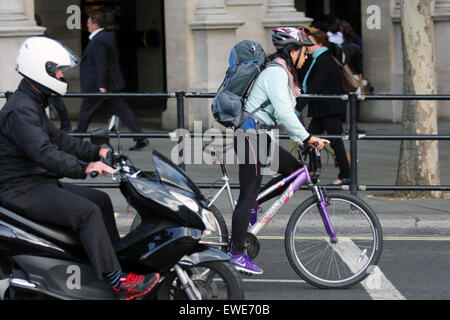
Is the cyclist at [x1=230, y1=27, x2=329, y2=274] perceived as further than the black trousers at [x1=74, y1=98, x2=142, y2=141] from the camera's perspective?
No

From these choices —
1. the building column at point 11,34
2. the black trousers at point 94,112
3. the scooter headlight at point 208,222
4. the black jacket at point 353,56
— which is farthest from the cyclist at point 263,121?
the black jacket at point 353,56

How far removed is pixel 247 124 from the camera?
6492 millimetres

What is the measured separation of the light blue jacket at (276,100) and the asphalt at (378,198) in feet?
2.68

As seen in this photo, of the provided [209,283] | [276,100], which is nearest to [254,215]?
[276,100]

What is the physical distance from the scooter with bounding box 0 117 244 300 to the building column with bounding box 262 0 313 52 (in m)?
11.1

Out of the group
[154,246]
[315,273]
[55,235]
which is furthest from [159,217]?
[315,273]

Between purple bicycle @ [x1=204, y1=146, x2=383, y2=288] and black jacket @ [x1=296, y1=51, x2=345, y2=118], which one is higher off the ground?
black jacket @ [x1=296, y1=51, x2=345, y2=118]

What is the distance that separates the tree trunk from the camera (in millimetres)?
10008

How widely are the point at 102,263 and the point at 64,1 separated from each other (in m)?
14.0

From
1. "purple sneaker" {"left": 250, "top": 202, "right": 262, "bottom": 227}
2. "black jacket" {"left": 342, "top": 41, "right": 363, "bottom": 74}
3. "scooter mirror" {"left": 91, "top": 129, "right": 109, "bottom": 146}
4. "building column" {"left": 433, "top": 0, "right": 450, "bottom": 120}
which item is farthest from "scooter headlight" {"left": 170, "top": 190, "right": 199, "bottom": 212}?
"building column" {"left": 433, "top": 0, "right": 450, "bottom": 120}

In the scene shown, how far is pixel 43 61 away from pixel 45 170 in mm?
640

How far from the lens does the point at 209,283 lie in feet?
17.9

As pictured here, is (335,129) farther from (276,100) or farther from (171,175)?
(171,175)

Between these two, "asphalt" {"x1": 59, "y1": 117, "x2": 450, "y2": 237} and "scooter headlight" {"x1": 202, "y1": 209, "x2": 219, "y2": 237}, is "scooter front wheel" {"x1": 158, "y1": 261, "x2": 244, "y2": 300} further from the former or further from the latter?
"asphalt" {"x1": 59, "y1": 117, "x2": 450, "y2": 237}
